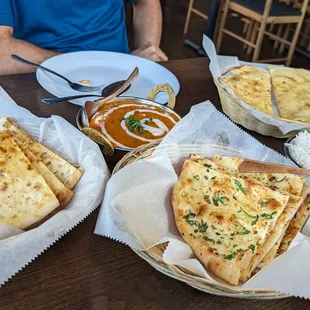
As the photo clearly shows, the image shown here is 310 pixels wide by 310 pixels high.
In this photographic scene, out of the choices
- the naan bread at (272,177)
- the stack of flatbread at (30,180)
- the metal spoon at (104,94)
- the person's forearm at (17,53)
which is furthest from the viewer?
the person's forearm at (17,53)

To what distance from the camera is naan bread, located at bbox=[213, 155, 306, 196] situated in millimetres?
1129

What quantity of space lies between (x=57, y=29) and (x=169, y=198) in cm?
120

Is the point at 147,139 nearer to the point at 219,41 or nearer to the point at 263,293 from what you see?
the point at 263,293

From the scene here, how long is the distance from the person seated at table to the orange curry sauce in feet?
1.95

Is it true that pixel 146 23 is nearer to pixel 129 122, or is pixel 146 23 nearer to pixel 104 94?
pixel 104 94

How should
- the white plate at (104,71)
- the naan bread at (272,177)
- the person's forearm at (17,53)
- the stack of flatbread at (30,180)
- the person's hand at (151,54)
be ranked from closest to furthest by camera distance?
the stack of flatbread at (30,180) < the naan bread at (272,177) < the white plate at (104,71) < the person's forearm at (17,53) < the person's hand at (151,54)

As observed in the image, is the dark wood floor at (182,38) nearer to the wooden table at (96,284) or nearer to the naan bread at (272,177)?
the naan bread at (272,177)

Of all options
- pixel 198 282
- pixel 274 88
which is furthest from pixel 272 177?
pixel 274 88

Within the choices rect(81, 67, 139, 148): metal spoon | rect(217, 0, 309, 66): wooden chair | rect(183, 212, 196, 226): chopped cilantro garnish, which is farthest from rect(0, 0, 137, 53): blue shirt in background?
rect(217, 0, 309, 66): wooden chair

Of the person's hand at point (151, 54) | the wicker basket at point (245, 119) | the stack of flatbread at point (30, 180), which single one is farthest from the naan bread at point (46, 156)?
the person's hand at point (151, 54)

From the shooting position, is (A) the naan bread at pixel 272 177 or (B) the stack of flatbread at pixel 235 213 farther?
(A) the naan bread at pixel 272 177

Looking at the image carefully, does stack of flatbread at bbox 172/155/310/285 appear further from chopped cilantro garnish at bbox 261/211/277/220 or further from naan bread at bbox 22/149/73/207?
naan bread at bbox 22/149/73/207

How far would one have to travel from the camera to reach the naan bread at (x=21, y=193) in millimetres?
888

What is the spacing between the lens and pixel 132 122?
1273 mm
